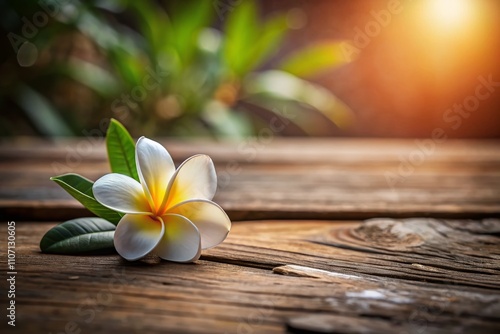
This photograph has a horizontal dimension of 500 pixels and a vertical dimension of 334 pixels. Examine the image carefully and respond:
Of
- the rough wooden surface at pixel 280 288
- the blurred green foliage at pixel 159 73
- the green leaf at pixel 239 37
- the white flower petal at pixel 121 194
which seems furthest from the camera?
the green leaf at pixel 239 37

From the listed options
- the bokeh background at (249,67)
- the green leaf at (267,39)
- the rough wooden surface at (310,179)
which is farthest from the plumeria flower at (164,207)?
the green leaf at (267,39)

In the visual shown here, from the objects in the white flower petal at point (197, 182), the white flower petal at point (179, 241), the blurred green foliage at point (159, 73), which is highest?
the blurred green foliage at point (159, 73)

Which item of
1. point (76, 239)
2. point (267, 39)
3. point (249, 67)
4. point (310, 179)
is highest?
point (267, 39)

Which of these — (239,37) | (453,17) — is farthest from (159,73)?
(453,17)

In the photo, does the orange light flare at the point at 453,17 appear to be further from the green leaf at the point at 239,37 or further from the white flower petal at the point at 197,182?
the white flower petal at the point at 197,182

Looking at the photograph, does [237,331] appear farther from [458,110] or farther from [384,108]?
[458,110]

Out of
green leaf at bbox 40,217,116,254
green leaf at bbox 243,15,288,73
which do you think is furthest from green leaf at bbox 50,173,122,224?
green leaf at bbox 243,15,288,73

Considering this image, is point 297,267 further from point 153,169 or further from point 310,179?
point 310,179

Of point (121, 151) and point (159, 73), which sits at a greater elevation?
point (159, 73)
